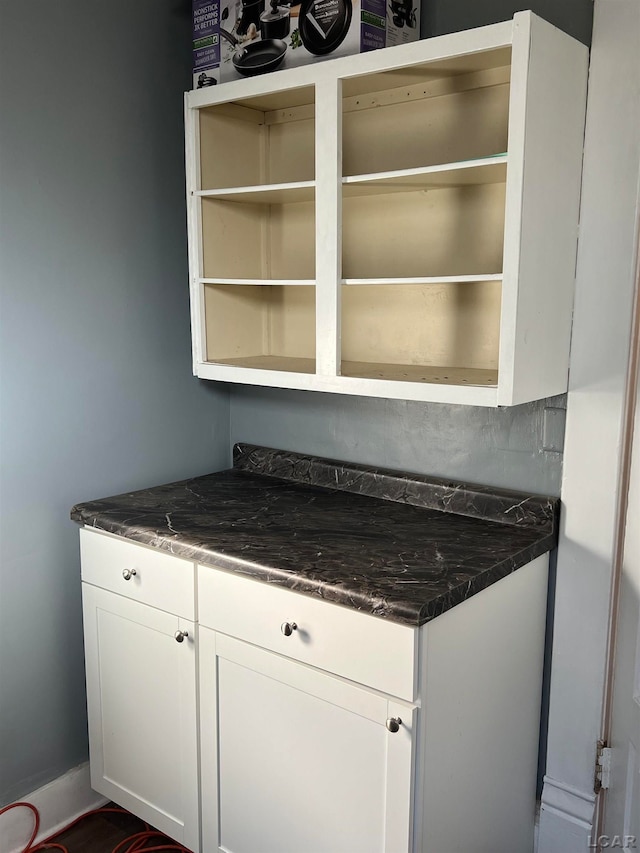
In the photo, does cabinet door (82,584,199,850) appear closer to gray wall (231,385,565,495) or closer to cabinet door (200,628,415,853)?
cabinet door (200,628,415,853)

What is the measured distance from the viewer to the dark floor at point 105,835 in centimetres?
203

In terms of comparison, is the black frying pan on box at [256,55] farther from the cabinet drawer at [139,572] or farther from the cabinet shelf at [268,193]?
the cabinet drawer at [139,572]

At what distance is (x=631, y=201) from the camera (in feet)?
5.30

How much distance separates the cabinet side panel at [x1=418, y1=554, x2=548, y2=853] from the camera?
147 centimetres

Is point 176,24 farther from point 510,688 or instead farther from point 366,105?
point 510,688

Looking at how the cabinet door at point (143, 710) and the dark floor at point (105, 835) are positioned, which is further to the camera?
the dark floor at point (105, 835)

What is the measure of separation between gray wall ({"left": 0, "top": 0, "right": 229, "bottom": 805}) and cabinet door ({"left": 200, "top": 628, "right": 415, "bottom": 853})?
0.54 metres

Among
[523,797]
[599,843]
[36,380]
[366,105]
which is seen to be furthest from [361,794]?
[366,105]

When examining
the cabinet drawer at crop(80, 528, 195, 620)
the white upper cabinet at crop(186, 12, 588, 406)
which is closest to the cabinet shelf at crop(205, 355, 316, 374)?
the white upper cabinet at crop(186, 12, 588, 406)

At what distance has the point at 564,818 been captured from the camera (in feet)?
6.15

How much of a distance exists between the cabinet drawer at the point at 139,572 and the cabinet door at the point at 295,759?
12 cm

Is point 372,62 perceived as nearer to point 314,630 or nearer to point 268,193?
point 268,193

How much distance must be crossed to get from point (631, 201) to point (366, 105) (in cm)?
74

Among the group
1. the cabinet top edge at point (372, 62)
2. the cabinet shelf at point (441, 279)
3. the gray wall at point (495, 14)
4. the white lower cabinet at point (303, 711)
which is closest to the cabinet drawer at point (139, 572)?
the white lower cabinet at point (303, 711)
